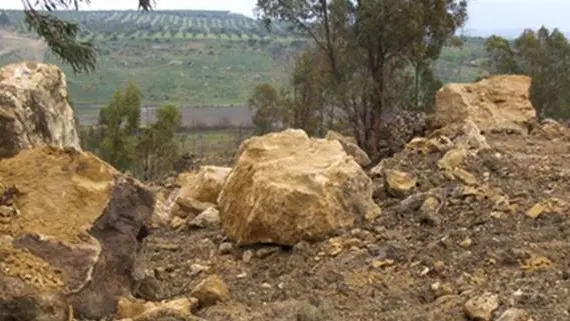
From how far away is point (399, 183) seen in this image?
31.3ft

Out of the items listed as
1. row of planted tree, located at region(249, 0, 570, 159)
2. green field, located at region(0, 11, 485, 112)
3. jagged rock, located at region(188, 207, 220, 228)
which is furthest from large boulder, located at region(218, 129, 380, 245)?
green field, located at region(0, 11, 485, 112)

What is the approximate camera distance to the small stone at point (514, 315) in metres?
5.60

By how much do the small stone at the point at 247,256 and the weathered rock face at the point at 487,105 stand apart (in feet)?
26.6

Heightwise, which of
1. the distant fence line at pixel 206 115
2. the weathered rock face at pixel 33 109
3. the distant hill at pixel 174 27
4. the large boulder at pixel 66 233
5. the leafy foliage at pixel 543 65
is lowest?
the distant fence line at pixel 206 115

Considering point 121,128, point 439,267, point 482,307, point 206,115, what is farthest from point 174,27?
point 482,307

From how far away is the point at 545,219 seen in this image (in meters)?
7.99

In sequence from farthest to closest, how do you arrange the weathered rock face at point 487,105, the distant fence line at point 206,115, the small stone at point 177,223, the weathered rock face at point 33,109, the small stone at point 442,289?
the distant fence line at point 206,115, the weathered rock face at point 487,105, the small stone at point 177,223, the weathered rock face at point 33,109, the small stone at point 442,289

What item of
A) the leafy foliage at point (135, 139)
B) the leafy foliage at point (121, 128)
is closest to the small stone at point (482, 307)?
the leafy foliage at point (135, 139)

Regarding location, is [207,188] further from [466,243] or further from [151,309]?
[151,309]

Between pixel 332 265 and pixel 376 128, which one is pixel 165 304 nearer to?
pixel 332 265

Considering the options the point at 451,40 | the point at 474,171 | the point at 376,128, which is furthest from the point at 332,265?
the point at 451,40

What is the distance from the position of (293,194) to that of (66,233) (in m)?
2.43

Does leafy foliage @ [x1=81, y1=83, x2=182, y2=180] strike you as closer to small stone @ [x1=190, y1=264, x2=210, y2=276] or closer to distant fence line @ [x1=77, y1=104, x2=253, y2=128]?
small stone @ [x1=190, y1=264, x2=210, y2=276]

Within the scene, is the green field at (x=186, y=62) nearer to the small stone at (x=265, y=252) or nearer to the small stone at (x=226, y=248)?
the small stone at (x=226, y=248)
